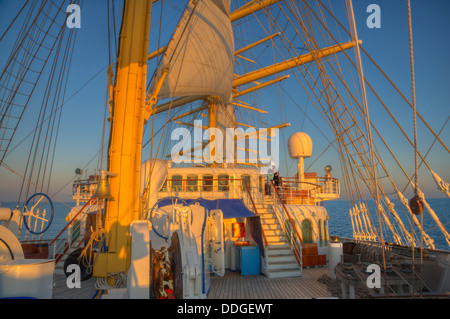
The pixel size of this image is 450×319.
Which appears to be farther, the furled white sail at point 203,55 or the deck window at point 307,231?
the furled white sail at point 203,55

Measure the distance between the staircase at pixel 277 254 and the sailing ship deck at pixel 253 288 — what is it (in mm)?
288

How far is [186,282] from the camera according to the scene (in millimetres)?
6543

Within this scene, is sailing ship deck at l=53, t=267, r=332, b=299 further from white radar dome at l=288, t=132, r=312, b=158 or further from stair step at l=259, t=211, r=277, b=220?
white radar dome at l=288, t=132, r=312, b=158

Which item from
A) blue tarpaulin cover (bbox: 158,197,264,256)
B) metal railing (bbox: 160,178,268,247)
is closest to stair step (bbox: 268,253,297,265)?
blue tarpaulin cover (bbox: 158,197,264,256)

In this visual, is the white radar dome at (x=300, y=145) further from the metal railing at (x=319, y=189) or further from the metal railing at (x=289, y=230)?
the metal railing at (x=289, y=230)

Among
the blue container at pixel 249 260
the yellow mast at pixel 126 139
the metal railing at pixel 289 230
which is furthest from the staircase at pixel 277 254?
the yellow mast at pixel 126 139

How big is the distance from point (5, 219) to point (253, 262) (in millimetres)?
7563

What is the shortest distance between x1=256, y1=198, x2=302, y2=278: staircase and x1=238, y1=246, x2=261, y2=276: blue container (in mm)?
458

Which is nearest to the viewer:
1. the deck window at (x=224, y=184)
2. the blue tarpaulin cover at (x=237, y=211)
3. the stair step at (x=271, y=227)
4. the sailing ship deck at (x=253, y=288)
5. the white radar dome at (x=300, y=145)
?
the sailing ship deck at (x=253, y=288)

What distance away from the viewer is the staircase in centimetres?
1027

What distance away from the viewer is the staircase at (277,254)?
33.7 ft

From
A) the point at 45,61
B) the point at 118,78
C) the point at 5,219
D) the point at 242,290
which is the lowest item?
the point at 242,290
